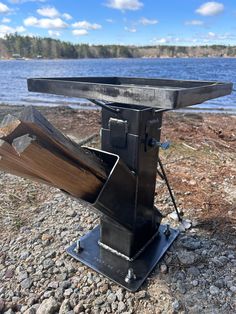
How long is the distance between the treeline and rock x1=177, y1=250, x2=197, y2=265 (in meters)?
99.5

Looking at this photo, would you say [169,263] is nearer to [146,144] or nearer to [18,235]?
[146,144]

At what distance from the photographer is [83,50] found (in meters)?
101

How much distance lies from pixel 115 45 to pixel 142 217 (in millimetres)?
113440

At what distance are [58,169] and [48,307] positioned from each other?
1054mm

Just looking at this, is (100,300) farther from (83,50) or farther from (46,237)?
(83,50)

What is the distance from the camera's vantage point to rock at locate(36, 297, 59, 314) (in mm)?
1932

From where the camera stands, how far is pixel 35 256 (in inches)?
97.0

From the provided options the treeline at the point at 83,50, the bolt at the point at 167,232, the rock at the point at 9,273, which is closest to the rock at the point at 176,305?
the bolt at the point at 167,232

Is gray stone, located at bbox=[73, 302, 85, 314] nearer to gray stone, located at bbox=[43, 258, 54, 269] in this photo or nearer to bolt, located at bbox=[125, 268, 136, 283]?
bolt, located at bbox=[125, 268, 136, 283]

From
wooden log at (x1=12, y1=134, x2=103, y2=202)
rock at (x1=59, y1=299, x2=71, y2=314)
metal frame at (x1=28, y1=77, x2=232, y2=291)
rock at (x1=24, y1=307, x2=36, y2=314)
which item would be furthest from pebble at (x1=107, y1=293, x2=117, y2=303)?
wooden log at (x1=12, y1=134, x2=103, y2=202)

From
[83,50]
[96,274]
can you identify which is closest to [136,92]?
[96,274]

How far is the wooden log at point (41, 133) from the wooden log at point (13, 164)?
46mm

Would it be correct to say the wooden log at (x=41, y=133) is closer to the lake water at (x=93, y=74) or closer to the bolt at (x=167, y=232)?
the bolt at (x=167, y=232)

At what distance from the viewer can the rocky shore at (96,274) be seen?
200 centimetres
